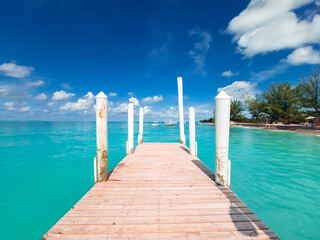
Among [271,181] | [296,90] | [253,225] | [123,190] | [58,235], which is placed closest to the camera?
[58,235]

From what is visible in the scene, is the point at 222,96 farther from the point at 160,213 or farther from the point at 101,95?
the point at 101,95

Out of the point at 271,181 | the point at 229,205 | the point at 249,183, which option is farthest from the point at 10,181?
the point at 271,181

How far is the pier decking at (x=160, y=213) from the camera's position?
2391mm

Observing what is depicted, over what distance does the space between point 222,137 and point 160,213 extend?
2.53 metres

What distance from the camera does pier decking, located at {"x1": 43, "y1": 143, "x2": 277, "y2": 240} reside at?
7.84ft

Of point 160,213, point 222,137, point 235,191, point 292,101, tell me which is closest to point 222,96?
point 222,137

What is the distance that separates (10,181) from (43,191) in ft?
10.8

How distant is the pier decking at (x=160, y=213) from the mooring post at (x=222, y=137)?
0.33 metres

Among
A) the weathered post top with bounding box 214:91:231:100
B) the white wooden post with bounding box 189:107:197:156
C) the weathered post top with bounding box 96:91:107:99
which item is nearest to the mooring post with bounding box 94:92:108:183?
the weathered post top with bounding box 96:91:107:99

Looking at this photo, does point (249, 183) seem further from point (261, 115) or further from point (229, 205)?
point (261, 115)

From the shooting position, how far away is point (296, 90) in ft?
134

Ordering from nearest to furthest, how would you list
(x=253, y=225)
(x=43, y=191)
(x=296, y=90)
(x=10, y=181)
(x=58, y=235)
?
(x=58, y=235), (x=253, y=225), (x=43, y=191), (x=10, y=181), (x=296, y=90)

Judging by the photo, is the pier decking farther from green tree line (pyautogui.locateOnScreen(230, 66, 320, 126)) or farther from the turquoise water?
green tree line (pyautogui.locateOnScreen(230, 66, 320, 126))

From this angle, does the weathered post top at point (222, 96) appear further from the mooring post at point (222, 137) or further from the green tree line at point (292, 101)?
the green tree line at point (292, 101)
